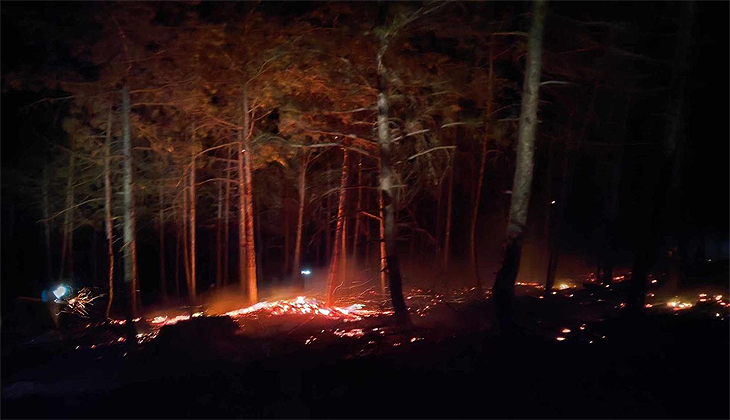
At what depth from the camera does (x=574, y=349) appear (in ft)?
32.9

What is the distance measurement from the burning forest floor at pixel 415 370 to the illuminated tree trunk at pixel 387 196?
2.23 feet

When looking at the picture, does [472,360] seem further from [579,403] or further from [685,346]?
[685,346]

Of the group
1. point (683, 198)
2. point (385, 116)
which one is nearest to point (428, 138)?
point (385, 116)

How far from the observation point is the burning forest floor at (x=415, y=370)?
26.7 feet

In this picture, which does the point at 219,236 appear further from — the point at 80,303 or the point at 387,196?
the point at 387,196

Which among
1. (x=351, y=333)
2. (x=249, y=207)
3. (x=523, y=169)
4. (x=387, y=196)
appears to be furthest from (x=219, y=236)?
(x=523, y=169)

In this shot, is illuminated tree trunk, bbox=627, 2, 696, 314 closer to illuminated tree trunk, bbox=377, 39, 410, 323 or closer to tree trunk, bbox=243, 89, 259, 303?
illuminated tree trunk, bbox=377, 39, 410, 323

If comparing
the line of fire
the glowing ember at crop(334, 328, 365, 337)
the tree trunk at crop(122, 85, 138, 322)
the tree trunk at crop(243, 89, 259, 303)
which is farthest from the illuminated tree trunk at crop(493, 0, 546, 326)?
the tree trunk at crop(122, 85, 138, 322)

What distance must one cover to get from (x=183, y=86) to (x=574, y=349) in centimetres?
1311

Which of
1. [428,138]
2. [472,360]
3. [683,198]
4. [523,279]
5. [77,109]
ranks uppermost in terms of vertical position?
[77,109]

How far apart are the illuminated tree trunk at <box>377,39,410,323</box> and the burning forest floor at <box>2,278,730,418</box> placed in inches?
26.8

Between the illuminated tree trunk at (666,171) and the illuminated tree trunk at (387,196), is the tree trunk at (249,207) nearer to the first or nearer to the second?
the illuminated tree trunk at (387,196)

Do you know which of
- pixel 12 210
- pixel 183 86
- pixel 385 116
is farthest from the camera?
pixel 12 210

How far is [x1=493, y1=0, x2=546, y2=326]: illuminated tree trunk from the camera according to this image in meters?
12.5
